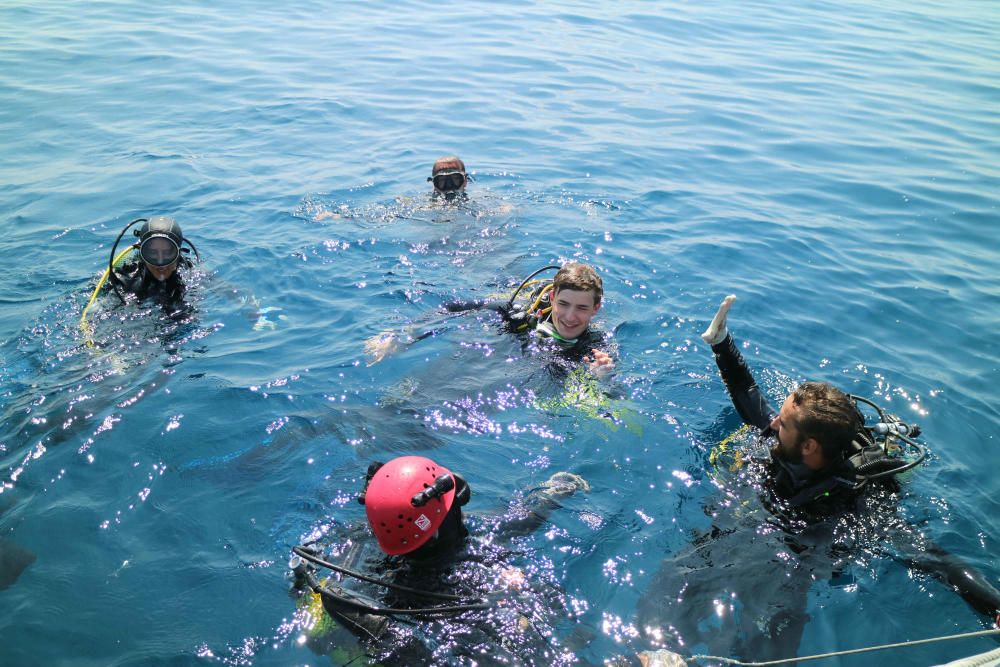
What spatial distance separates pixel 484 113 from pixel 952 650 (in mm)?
12079

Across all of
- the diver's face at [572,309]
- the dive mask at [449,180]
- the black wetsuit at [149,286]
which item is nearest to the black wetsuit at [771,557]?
the diver's face at [572,309]

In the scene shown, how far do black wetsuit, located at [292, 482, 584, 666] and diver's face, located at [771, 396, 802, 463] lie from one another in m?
1.64

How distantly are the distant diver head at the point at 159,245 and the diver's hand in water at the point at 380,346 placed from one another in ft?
6.33

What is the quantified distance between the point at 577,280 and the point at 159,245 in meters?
3.73

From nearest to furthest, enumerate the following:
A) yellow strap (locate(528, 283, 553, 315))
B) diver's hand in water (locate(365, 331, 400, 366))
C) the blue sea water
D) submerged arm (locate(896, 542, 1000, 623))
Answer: submerged arm (locate(896, 542, 1000, 623)), the blue sea water, diver's hand in water (locate(365, 331, 400, 366)), yellow strap (locate(528, 283, 553, 315))

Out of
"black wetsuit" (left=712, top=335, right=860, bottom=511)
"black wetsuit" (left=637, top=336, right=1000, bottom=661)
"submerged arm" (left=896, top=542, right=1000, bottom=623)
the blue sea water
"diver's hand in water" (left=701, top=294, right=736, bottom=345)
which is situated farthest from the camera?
"diver's hand in water" (left=701, top=294, right=736, bottom=345)

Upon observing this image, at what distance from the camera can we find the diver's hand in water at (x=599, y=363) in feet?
19.9

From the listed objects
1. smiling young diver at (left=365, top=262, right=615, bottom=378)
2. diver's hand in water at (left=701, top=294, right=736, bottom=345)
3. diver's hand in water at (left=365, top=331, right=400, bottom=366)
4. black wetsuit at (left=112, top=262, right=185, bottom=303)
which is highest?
diver's hand in water at (left=701, top=294, right=736, bottom=345)

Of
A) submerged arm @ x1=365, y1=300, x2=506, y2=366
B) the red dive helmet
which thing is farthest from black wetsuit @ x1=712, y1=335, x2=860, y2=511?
submerged arm @ x1=365, y1=300, x2=506, y2=366

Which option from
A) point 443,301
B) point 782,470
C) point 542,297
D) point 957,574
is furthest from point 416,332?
point 957,574

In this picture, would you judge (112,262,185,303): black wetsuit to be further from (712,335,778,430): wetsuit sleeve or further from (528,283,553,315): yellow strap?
(712,335,778,430): wetsuit sleeve

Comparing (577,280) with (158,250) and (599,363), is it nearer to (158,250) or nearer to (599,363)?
(599,363)

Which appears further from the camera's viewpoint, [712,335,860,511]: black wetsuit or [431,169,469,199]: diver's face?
[431,169,469,199]: diver's face

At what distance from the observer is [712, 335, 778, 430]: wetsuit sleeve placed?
15.7ft
